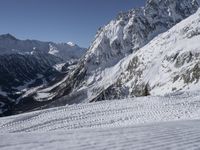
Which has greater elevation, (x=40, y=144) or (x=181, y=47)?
(x=181, y=47)

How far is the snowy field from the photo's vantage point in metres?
12.3

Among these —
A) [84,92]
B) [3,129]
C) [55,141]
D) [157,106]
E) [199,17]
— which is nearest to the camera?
[55,141]

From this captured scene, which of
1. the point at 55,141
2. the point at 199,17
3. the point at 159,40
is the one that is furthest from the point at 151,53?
the point at 55,141

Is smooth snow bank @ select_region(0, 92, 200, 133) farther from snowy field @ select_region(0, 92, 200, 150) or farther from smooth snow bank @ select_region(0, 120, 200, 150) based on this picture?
smooth snow bank @ select_region(0, 120, 200, 150)

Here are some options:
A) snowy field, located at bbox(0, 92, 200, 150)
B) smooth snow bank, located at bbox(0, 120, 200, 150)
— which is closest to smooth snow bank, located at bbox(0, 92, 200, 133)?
snowy field, located at bbox(0, 92, 200, 150)

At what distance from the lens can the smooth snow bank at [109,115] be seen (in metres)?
26.0

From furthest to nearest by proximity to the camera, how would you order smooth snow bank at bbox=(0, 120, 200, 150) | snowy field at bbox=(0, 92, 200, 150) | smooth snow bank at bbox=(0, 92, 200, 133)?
smooth snow bank at bbox=(0, 92, 200, 133)
snowy field at bbox=(0, 92, 200, 150)
smooth snow bank at bbox=(0, 120, 200, 150)

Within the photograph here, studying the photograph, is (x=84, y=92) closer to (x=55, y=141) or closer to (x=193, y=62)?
(x=193, y=62)

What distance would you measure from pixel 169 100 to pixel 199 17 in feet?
Answer: 335

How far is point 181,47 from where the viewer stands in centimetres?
10788

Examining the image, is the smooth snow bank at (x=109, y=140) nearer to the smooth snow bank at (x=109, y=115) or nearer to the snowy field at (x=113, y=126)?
the snowy field at (x=113, y=126)

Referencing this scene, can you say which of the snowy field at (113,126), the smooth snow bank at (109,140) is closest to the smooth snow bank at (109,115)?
the snowy field at (113,126)

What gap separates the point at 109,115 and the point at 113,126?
177 inches

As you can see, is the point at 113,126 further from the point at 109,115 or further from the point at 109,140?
the point at 109,140
